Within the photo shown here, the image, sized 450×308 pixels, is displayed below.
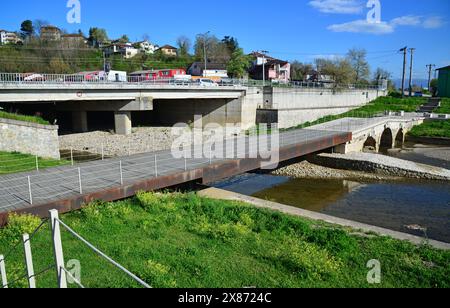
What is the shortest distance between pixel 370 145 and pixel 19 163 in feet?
116

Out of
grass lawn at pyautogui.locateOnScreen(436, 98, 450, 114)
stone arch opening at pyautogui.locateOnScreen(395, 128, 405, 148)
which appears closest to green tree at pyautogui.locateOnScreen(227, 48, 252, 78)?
stone arch opening at pyautogui.locateOnScreen(395, 128, 405, 148)

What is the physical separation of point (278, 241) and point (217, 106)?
33.6 m

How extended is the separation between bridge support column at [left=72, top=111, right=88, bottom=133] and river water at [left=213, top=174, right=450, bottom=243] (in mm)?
19826

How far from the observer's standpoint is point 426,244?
12.5 meters

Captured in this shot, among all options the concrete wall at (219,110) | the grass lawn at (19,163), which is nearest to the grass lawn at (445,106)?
the concrete wall at (219,110)

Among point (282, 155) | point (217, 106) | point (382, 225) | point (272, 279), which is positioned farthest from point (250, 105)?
point (272, 279)

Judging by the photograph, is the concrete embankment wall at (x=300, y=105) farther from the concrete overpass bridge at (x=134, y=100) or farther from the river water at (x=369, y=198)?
the river water at (x=369, y=198)

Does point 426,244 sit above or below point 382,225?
above

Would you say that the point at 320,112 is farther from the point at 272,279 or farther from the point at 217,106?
the point at 272,279

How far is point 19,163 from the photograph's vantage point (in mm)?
19953

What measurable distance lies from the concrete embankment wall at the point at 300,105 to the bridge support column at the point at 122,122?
655 inches

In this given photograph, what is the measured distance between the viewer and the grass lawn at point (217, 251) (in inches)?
342
